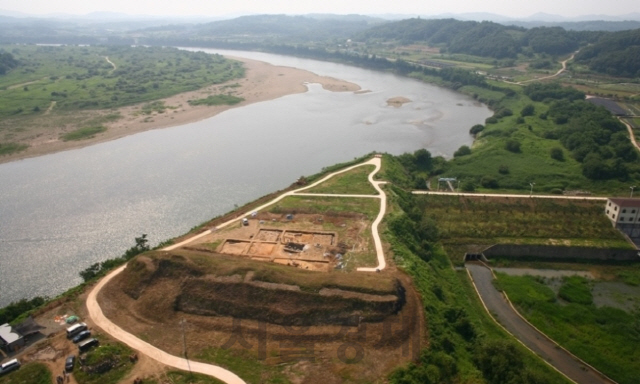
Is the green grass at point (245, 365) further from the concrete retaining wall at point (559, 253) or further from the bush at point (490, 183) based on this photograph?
the bush at point (490, 183)

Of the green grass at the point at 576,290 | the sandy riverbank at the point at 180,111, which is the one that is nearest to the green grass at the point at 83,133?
the sandy riverbank at the point at 180,111

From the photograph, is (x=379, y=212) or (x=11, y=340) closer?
(x=11, y=340)

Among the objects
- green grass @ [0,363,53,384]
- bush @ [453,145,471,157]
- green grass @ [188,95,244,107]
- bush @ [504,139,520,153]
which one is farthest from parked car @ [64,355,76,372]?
green grass @ [188,95,244,107]

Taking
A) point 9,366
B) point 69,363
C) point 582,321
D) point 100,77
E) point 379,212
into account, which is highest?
point 100,77

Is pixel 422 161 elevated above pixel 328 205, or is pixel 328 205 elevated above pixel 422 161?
pixel 422 161

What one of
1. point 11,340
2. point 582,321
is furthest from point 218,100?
point 582,321

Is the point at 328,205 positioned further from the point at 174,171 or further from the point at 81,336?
the point at 174,171

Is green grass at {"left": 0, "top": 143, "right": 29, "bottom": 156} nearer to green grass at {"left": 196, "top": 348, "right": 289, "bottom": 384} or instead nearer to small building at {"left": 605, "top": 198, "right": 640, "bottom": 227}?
green grass at {"left": 196, "top": 348, "right": 289, "bottom": 384}

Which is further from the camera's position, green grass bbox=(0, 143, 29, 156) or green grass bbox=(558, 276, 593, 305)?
green grass bbox=(0, 143, 29, 156)

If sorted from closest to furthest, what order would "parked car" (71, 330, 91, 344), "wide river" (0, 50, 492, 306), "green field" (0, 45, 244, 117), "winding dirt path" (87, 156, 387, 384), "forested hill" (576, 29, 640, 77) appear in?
"winding dirt path" (87, 156, 387, 384) → "parked car" (71, 330, 91, 344) → "wide river" (0, 50, 492, 306) → "green field" (0, 45, 244, 117) → "forested hill" (576, 29, 640, 77)
